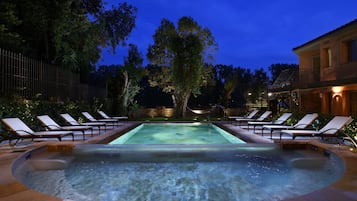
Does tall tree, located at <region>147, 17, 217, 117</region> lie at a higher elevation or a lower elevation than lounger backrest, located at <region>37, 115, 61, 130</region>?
higher

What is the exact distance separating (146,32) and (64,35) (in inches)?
5525

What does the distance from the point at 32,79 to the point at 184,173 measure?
8607mm

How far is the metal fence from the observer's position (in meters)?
10.7

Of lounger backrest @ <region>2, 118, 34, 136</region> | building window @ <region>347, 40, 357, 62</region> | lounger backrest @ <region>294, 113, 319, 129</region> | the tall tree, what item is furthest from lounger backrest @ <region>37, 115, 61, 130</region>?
building window @ <region>347, 40, 357, 62</region>

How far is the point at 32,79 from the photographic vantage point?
1254 cm

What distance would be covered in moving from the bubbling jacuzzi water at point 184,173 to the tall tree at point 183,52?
15142 mm

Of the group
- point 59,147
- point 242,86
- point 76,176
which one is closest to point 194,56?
point 59,147

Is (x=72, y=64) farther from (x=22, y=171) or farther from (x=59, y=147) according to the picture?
(x=22, y=171)

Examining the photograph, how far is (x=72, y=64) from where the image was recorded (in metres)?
18.8

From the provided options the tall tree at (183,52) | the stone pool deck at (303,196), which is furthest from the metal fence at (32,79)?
the tall tree at (183,52)

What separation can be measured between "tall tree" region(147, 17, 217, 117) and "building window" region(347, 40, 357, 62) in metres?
9.28

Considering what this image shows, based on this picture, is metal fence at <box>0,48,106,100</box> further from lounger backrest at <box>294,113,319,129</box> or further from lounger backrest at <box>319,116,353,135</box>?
lounger backrest at <box>319,116,353,135</box>

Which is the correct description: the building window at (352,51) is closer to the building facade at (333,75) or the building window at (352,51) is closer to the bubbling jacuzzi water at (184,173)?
the building facade at (333,75)

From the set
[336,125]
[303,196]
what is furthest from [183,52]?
[303,196]
